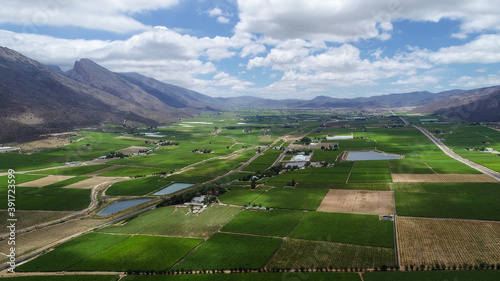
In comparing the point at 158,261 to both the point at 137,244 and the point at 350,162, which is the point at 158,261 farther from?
the point at 350,162

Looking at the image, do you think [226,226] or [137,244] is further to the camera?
[226,226]

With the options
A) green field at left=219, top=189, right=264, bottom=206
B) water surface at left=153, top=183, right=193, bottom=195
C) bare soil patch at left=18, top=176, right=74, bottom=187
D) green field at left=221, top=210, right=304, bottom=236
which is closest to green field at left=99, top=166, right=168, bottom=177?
bare soil patch at left=18, top=176, right=74, bottom=187

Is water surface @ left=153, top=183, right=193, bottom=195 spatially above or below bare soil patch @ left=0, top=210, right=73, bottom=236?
above

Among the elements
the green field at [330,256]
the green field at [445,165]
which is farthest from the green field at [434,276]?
the green field at [445,165]

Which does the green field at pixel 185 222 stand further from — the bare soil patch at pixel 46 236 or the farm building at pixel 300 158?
the farm building at pixel 300 158

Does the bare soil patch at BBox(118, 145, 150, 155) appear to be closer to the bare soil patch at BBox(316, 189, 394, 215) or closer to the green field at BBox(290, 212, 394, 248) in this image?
the bare soil patch at BBox(316, 189, 394, 215)

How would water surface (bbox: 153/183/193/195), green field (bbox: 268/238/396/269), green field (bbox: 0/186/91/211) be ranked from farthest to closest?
water surface (bbox: 153/183/193/195) < green field (bbox: 0/186/91/211) < green field (bbox: 268/238/396/269)

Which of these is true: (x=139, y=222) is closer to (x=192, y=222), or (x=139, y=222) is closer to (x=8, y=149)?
(x=192, y=222)

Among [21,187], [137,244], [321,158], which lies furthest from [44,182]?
[321,158]
